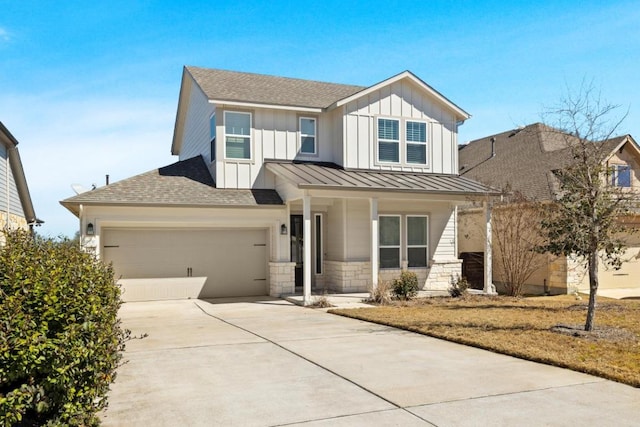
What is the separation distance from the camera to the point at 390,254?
60.2 ft

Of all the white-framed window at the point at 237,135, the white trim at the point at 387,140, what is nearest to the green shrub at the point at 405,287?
the white trim at the point at 387,140

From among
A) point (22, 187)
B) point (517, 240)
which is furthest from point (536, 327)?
point (22, 187)

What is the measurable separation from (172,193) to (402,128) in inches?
312

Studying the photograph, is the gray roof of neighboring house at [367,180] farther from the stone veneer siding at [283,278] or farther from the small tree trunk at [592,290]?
the small tree trunk at [592,290]

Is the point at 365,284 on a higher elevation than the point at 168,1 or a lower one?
lower

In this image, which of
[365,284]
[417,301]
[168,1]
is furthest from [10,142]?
[417,301]

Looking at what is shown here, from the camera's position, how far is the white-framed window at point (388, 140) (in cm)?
1844

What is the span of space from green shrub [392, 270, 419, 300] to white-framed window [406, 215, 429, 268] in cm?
259

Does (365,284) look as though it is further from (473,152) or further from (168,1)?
(473,152)

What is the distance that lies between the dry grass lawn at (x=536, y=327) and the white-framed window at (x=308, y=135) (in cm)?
637

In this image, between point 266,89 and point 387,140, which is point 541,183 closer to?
point 387,140

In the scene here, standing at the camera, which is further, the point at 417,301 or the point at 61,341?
the point at 417,301

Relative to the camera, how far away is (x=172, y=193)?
16438 mm

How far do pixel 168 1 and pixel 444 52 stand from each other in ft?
23.4
